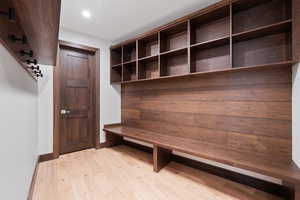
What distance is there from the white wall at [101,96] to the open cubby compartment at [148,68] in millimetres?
867

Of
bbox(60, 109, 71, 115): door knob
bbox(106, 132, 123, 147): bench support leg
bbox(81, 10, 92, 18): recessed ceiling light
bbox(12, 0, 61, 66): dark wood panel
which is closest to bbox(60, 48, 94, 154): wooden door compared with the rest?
bbox(60, 109, 71, 115): door knob

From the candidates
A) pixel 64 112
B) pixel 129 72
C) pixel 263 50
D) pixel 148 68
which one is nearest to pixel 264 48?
pixel 263 50

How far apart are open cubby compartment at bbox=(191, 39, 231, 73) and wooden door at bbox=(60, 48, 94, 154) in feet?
7.17

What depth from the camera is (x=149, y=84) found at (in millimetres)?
2984

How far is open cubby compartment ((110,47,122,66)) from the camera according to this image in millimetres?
3401

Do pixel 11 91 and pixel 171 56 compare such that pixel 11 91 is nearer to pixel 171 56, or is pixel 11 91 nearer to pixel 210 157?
pixel 210 157

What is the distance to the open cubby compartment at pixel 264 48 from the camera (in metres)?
1.58

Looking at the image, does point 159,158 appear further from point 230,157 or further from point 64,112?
point 64,112

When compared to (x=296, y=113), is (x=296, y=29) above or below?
above

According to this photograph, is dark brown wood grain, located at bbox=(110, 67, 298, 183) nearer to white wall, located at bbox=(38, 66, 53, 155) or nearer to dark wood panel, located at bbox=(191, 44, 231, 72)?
dark wood panel, located at bbox=(191, 44, 231, 72)

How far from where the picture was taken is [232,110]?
6.36ft

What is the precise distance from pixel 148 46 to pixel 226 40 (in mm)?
1517

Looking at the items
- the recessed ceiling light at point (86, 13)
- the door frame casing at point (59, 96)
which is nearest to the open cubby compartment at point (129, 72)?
the door frame casing at point (59, 96)

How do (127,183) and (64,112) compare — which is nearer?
(127,183)
